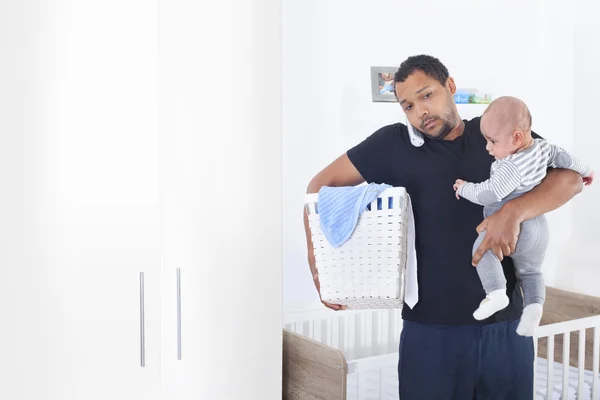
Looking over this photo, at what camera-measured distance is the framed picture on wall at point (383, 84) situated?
71.1 inches

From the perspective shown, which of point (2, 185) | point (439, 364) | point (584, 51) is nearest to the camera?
point (2, 185)

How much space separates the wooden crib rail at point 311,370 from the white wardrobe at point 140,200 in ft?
0.15

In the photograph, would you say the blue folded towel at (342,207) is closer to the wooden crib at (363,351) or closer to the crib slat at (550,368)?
the wooden crib at (363,351)

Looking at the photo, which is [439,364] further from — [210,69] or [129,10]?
[129,10]

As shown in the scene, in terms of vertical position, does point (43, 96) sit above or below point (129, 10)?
below

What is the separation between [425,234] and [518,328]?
39 cm

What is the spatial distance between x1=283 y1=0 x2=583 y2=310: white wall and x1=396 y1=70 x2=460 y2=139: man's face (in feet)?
0.15

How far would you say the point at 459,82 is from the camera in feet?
5.96

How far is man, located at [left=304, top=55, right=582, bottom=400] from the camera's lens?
69.0 inches

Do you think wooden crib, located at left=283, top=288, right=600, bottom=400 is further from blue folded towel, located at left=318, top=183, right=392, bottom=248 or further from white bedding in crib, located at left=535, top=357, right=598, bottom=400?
blue folded towel, located at left=318, top=183, right=392, bottom=248

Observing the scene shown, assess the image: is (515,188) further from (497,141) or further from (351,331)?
(351,331)

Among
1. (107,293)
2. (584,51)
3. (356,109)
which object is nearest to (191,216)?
(107,293)

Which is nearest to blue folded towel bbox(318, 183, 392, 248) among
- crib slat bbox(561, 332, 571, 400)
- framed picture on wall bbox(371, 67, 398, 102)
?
framed picture on wall bbox(371, 67, 398, 102)

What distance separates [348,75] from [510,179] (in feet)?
1.78
